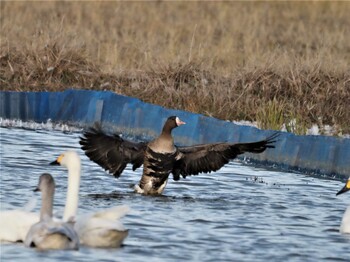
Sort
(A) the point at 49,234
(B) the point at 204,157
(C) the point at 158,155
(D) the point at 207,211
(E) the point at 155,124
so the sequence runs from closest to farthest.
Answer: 1. (A) the point at 49,234
2. (D) the point at 207,211
3. (C) the point at 158,155
4. (B) the point at 204,157
5. (E) the point at 155,124

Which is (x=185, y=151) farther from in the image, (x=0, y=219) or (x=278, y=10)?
(x=278, y=10)

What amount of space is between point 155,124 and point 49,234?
9.28 m

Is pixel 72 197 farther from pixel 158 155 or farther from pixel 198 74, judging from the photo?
A: pixel 198 74

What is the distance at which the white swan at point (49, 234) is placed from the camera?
30.5 feet

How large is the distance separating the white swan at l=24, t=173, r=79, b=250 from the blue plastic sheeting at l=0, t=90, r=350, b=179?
6482 mm

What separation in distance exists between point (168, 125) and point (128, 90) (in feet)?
26.8

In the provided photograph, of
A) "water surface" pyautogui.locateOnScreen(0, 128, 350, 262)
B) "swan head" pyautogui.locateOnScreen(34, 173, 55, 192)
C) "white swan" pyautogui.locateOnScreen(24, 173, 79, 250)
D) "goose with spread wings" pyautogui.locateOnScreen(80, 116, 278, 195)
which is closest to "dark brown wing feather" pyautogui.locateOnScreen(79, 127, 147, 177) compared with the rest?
"goose with spread wings" pyautogui.locateOnScreen(80, 116, 278, 195)

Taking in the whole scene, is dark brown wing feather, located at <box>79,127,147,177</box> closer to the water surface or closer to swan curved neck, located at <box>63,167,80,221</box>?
the water surface

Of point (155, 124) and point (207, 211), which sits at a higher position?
point (155, 124)

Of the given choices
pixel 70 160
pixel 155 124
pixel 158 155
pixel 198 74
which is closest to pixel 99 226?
pixel 70 160

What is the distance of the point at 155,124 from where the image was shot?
1850 cm

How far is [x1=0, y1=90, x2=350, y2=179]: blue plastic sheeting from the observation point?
616 inches

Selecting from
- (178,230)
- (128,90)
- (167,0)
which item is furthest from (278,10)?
(178,230)

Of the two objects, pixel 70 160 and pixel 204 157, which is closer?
pixel 70 160
